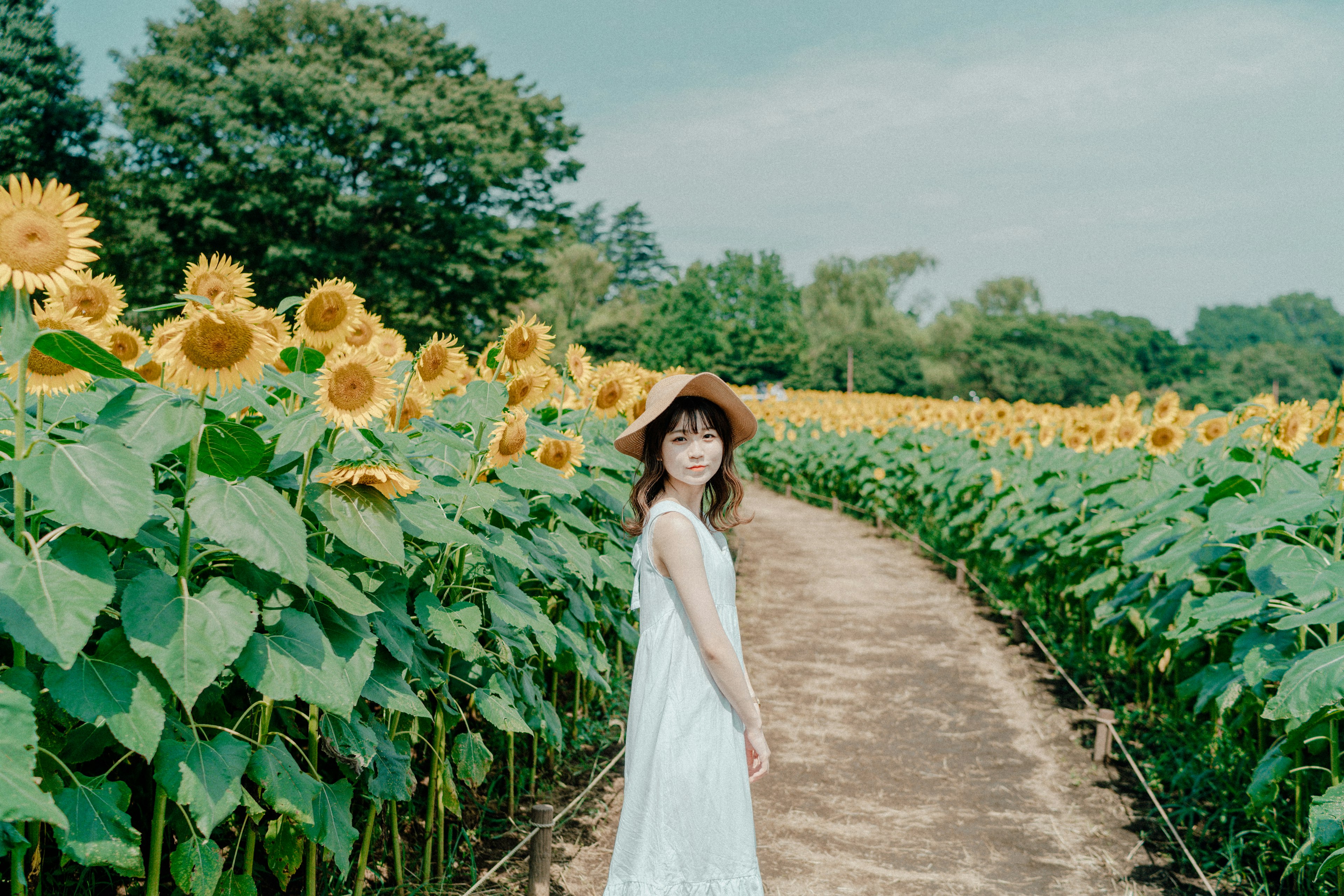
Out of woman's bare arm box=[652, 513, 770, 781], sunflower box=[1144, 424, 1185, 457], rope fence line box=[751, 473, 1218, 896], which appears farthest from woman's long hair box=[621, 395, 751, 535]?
sunflower box=[1144, 424, 1185, 457]

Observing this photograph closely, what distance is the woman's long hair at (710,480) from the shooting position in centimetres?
260

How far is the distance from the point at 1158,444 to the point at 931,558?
5.25 m

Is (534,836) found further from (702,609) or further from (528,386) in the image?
(528,386)

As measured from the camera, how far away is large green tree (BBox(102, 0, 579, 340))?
26797mm

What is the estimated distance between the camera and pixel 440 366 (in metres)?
2.81

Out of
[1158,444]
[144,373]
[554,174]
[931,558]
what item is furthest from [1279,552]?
[554,174]

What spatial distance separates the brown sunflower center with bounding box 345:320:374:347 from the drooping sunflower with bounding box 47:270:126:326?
1.66 feet

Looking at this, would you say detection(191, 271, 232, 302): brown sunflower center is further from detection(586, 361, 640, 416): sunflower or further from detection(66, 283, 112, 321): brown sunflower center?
detection(586, 361, 640, 416): sunflower

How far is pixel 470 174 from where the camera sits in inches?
1101

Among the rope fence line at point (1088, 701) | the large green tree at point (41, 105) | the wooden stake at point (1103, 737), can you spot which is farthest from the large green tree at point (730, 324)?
the wooden stake at point (1103, 737)

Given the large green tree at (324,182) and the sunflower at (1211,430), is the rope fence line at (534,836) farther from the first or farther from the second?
the large green tree at (324,182)

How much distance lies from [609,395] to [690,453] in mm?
1727

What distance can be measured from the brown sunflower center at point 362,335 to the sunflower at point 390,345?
18 mm

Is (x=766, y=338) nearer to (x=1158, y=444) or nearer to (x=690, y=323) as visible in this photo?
(x=690, y=323)
